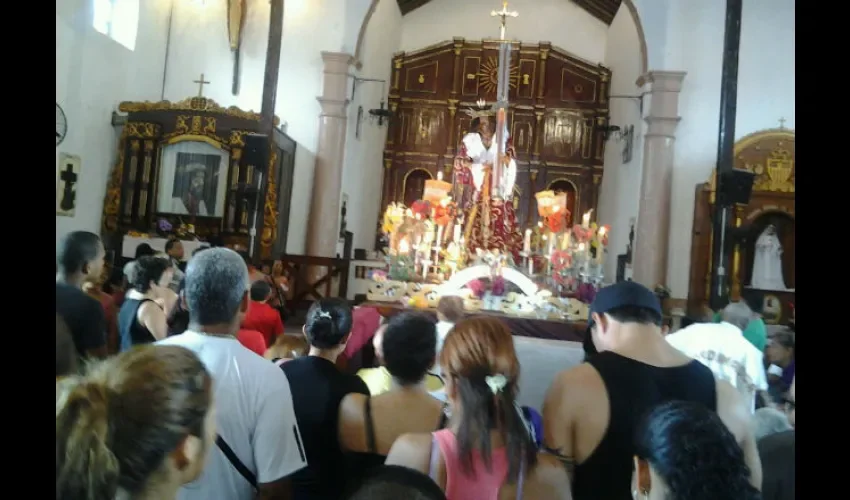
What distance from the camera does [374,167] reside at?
595 inches

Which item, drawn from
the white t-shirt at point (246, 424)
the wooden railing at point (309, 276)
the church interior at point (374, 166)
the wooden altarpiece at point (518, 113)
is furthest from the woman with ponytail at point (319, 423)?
the wooden altarpiece at point (518, 113)

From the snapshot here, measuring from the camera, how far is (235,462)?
1982 millimetres

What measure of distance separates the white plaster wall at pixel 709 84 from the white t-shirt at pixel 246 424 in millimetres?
10204

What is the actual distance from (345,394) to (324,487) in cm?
31

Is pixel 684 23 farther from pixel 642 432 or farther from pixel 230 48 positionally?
pixel 642 432

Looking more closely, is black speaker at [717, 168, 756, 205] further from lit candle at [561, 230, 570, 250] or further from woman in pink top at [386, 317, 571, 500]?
woman in pink top at [386, 317, 571, 500]

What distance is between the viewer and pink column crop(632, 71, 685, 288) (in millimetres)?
11406

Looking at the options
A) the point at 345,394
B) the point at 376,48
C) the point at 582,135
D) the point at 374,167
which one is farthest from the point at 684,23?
the point at 345,394

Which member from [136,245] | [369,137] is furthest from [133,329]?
[369,137]

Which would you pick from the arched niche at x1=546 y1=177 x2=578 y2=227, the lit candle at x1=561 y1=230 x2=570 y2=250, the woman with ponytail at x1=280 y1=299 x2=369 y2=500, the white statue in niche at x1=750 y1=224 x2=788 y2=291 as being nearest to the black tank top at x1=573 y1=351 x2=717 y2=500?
the woman with ponytail at x1=280 y1=299 x2=369 y2=500

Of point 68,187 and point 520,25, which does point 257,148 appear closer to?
point 68,187

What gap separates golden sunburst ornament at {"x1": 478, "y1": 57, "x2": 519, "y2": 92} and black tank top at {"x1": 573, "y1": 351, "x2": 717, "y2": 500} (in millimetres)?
14249

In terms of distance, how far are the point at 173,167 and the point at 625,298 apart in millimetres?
9187

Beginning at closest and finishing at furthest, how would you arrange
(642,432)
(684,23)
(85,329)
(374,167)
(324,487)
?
(642,432), (324,487), (85,329), (684,23), (374,167)
